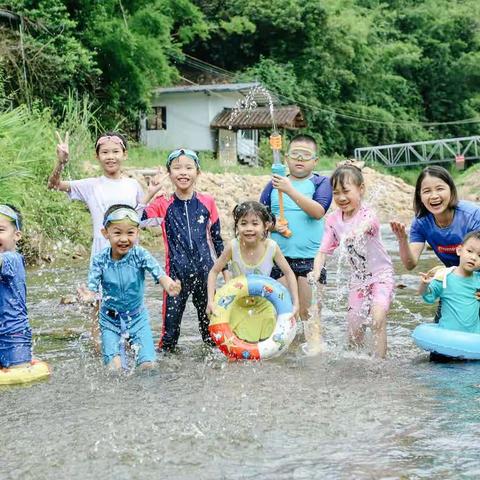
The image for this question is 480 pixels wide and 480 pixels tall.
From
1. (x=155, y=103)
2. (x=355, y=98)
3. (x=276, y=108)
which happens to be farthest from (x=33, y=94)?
(x=355, y=98)

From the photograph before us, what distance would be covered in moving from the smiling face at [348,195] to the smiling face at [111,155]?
5.57 feet

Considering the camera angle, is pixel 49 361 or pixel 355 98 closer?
pixel 49 361

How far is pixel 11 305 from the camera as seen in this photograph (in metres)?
5.41

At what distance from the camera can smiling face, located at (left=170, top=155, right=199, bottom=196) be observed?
20.1 feet

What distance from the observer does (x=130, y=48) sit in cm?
2662

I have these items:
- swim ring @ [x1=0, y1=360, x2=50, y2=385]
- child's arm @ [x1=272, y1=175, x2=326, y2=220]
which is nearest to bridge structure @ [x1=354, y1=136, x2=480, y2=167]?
child's arm @ [x1=272, y1=175, x2=326, y2=220]

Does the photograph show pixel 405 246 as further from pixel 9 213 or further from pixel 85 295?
pixel 9 213

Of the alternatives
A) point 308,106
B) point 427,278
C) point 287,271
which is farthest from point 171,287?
point 308,106

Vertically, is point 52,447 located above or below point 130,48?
below

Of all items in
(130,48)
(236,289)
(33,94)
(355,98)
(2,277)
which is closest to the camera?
(2,277)

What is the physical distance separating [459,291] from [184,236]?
6.68 ft

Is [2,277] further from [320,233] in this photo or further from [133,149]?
[133,149]

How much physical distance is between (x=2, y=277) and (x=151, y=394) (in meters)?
1.36

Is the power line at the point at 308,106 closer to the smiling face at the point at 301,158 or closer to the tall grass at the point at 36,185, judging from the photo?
the tall grass at the point at 36,185
